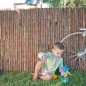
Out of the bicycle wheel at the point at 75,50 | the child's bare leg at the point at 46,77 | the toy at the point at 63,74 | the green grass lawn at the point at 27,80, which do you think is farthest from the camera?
the bicycle wheel at the point at 75,50

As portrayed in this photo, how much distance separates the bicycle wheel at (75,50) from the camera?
793 centimetres

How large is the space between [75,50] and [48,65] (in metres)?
0.80

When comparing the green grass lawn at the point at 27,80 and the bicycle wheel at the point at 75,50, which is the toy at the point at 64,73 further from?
the bicycle wheel at the point at 75,50

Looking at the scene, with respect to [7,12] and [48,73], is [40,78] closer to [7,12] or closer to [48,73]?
[48,73]

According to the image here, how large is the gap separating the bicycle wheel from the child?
1.68ft

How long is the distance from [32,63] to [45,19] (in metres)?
1.05

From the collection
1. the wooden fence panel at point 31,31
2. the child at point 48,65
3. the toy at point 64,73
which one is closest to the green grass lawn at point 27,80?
the toy at point 64,73

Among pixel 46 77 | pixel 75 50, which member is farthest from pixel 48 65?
pixel 75 50

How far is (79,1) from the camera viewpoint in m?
11.6

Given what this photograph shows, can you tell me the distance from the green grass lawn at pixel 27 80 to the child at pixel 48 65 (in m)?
0.21

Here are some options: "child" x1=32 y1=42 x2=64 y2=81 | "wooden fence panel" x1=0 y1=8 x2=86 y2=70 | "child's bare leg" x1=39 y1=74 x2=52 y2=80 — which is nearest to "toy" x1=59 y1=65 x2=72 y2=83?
"child" x1=32 y1=42 x2=64 y2=81

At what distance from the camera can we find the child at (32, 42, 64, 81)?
738cm

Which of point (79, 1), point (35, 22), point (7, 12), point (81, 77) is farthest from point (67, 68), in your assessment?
point (79, 1)

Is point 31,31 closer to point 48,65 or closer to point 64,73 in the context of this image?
point 48,65
